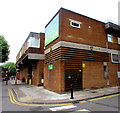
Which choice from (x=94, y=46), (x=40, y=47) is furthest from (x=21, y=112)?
(x=40, y=47)

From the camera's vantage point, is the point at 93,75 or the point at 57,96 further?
the point at 93,75

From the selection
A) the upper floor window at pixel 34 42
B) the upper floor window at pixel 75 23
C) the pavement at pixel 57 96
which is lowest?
the pavement at pixel 57 96

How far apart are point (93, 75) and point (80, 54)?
9.08 ft

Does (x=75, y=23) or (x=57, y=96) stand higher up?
(x=75, y=23)

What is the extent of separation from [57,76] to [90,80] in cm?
369

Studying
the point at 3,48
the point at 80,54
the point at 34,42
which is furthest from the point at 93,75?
the point at 3,48

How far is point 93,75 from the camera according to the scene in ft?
39.6

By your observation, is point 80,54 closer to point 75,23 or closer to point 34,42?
point 75,23

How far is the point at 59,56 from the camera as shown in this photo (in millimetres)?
10539

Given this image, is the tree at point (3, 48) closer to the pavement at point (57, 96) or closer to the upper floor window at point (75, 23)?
the pavement at point (57, 96)

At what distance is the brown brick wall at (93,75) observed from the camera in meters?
11.5

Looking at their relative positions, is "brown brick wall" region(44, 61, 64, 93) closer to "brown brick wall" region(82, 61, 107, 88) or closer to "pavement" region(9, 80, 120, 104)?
"pavement" region(9, 80, 120, 104)

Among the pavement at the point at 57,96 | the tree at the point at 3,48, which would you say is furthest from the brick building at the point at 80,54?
the tree at the point at 3,48

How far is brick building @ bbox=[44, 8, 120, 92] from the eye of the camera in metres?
10.6
